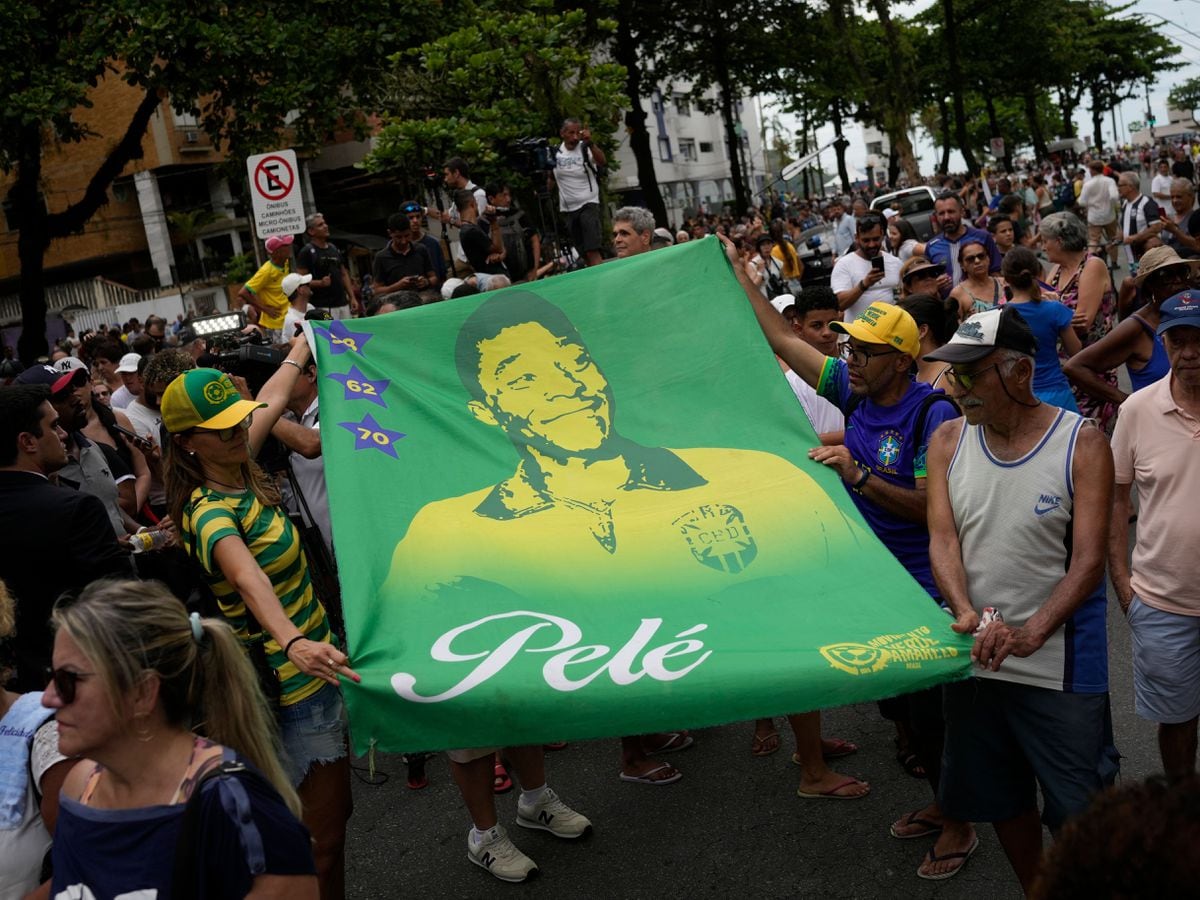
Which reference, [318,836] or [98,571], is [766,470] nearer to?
[318,836]

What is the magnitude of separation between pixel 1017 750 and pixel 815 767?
1.41 meters

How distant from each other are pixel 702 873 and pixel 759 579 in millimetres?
1285

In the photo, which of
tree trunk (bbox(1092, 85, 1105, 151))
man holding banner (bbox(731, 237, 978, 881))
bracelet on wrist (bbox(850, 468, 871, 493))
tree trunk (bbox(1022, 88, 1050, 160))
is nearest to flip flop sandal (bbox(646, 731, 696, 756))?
man holding banner (bbox(731, 237, 978, 881))

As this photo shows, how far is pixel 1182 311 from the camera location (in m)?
3.89

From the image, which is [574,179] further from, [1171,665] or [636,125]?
[636,125]

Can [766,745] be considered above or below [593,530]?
below

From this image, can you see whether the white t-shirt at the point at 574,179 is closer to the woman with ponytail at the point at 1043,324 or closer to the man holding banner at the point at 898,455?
the woman with ponytail at the point at 1043,324

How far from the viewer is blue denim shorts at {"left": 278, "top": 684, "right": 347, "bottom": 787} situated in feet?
12.6

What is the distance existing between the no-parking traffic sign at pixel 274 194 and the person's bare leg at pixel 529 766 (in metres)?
6.94

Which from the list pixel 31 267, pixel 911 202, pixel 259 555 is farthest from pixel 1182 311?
pixel 31 267

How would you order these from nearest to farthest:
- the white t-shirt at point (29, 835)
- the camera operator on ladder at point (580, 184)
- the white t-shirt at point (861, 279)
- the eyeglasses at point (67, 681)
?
the eyeglasses at point (67, 681)
the white t-shirt at point (29, 835)
the white t-shirt at point (861, 279)
the camera operator on ladder at point (580, 184)

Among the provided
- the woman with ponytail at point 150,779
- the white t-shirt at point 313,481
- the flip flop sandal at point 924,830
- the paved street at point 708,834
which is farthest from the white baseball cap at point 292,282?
the woman with ponytail at point 150,779

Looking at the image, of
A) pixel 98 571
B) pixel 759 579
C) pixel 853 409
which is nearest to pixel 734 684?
pixel 759 579

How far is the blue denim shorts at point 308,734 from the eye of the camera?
12.6 ft
